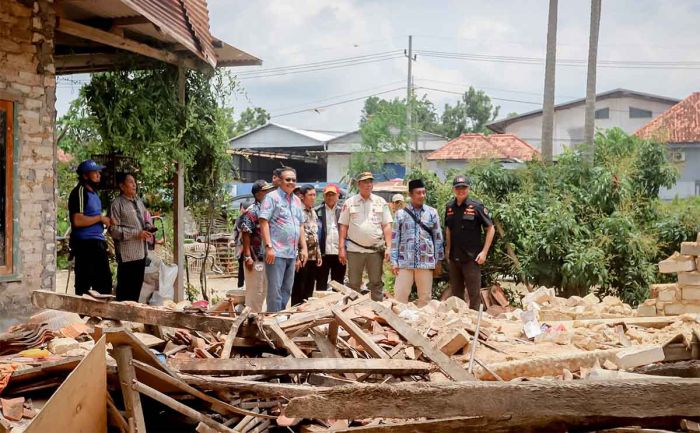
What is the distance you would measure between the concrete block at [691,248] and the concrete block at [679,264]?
6 centimetres

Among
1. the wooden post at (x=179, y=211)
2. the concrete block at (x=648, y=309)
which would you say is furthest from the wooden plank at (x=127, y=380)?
the concrete block at (x=648, y=309)

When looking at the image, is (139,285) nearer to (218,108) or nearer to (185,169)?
(185,169)

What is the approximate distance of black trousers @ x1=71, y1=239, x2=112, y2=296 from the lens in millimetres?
8594

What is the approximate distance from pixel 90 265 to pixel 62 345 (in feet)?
9.08

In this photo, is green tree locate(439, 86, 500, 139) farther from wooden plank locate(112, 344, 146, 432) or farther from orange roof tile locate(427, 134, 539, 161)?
wooden plank locate(112, 344, 146, 432)

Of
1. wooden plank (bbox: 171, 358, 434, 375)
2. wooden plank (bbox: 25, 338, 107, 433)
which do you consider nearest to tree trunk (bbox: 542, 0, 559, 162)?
wooden plank (bbox: 171, 358, 434, 375)

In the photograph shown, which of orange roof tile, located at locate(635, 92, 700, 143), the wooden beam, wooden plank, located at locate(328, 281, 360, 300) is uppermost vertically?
orange roof tile, located at locate(635, 92, 700, 143)

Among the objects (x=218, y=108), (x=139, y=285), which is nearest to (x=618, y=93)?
(x=218, y=108)

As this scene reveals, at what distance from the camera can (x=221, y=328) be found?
6086mm

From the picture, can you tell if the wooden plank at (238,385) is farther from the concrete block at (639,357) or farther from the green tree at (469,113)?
the green tree at (469,113)

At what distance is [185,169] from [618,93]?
109ft

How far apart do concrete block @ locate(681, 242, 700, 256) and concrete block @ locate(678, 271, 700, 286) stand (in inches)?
9.7

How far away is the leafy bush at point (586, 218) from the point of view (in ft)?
36.6

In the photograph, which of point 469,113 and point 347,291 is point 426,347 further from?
point 469,113
